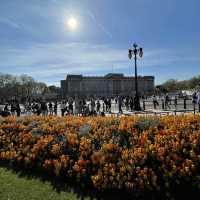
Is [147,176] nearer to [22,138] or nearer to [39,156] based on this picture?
[39,156]

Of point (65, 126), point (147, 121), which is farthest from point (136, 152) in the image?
point (65, 126)

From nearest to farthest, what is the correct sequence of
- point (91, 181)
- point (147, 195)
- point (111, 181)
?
point (147, 195)
point (111, 181)
point (91, 181)

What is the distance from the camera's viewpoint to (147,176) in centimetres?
501

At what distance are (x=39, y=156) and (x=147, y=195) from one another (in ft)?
9.45

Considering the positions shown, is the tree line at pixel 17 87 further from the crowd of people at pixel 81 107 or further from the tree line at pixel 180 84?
the crowd of people at pixel 81 107

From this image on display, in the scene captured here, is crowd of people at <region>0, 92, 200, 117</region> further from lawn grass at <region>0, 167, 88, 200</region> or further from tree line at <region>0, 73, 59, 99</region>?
tree line at <region>0, 73, 59, 99</region>

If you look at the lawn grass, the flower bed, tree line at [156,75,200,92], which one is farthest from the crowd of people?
tree line at [156,75,200,92]

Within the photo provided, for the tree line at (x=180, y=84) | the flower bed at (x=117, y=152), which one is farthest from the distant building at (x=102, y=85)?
the flower bed at (x=117, y=152)

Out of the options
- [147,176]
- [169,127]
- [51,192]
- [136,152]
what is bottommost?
[51,192]

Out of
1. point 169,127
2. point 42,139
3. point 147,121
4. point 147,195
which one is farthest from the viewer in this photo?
point 42,139

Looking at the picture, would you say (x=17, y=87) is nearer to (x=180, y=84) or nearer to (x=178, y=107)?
(x=180, y=84)

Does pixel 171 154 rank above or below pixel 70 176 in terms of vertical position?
above

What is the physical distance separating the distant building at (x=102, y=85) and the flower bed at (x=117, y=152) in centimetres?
13560

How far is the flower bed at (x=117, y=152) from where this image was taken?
4.96m
